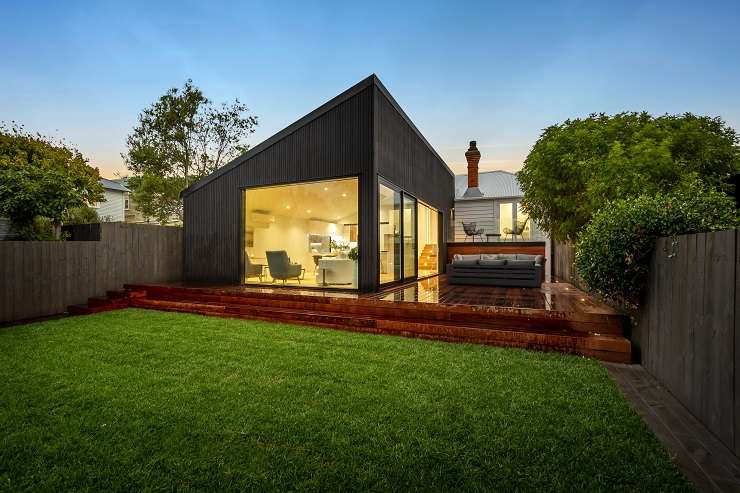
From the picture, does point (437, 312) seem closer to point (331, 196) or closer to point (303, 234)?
point (331, 196)

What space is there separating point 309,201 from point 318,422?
8686 mm

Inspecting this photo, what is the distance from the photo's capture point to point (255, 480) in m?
1.58

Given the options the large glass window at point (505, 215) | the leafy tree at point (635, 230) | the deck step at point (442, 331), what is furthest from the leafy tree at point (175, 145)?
the leafy tree at point (635, 230)

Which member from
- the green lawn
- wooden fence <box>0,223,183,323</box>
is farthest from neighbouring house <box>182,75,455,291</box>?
the green lawn

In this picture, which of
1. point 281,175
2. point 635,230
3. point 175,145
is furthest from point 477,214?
point 175,145

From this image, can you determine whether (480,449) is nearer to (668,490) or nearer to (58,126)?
(668,490)

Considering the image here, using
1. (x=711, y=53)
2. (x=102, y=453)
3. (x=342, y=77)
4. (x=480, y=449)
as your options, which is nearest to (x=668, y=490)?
(x=480, y=449)

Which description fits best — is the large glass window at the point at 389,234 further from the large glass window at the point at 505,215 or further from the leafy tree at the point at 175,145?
the leafy tree at the point at 175,145

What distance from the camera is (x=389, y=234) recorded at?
7.28m

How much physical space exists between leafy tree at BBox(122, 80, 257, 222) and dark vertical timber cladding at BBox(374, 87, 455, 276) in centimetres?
946

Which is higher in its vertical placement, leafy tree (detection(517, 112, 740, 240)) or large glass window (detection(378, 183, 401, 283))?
leafy tree (detection(517, 112, 740, 240))

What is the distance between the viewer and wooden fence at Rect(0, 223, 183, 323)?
5.77 m

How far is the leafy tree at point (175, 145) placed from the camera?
14.0m

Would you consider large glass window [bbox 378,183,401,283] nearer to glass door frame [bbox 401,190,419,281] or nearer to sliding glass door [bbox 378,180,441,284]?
sliding glass door [bbox 378,180,441,284]
